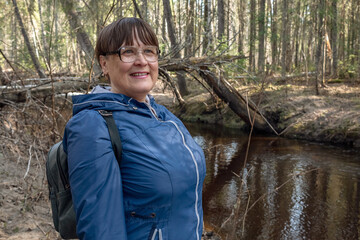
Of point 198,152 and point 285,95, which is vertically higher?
point 198,152

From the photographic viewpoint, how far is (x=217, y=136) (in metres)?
12.2

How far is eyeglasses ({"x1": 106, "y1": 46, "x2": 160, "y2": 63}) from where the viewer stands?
146 cm

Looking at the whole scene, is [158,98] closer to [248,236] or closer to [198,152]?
[248,236]

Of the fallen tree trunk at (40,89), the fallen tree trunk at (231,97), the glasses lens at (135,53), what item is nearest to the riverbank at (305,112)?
the fallen tree trunk at (231,97)

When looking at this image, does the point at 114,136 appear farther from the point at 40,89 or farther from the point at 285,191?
the point at 285,191

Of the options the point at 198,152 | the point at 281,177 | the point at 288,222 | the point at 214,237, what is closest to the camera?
the point at 198,152

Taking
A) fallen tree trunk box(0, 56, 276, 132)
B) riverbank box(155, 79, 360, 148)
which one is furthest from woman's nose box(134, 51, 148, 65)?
riverbank box(155, 79, 360, 148)

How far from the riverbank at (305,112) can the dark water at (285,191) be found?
0.73m

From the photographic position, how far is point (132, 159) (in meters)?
1.26

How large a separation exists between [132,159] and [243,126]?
12.7 meters

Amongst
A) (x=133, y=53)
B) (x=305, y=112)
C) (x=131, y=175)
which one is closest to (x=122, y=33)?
(x=133, y=53)

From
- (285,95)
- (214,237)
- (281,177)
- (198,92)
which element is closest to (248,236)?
(214,237)

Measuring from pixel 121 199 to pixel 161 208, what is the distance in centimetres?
17

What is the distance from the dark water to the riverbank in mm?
731
